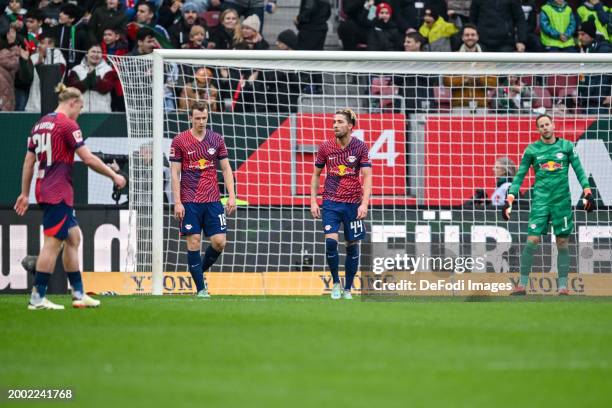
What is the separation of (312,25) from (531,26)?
4361 mm

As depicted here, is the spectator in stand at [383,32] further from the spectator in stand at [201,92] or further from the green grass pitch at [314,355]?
the green grass pitch at [314,355]

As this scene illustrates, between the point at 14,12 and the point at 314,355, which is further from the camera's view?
the point at 14,12

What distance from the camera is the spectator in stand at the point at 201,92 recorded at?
18156mm

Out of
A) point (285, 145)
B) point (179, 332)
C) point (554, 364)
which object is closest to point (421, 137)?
point (285, 145)

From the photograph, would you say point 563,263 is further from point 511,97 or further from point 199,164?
point 199,164

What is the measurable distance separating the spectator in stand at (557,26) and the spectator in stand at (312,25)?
4.11 metres

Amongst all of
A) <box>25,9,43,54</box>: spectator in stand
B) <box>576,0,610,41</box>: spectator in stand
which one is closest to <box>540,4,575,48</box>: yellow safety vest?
<box>576,0,610,41</box>: spectator in stand

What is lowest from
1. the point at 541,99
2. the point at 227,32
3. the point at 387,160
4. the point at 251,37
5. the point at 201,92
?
the point at 387,160

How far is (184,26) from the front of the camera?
21.0 meters

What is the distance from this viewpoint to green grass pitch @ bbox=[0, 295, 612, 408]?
22.4 ft

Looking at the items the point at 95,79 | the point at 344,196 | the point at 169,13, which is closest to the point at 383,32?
the point at 169,13

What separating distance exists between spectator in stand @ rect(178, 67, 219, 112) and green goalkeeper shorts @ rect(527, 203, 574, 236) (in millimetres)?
5492

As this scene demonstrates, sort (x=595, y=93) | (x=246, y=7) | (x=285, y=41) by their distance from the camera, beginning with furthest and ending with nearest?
(x=246, y=7) → (x=285, y=41) → (x=595, y=93)

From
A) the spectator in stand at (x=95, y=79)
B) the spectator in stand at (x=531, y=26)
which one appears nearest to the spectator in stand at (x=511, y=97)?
the spectator in stand at (x=531, y=26)
